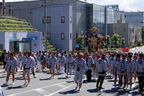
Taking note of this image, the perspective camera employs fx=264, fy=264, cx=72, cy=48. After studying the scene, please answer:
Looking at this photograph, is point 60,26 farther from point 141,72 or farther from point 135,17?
point 135,17

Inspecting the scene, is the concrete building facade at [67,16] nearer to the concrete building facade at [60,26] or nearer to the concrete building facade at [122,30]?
the concrete building facade at [60,26]

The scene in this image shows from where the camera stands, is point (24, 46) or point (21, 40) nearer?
point (24, 46)

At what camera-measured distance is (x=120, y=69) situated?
48.4 feet

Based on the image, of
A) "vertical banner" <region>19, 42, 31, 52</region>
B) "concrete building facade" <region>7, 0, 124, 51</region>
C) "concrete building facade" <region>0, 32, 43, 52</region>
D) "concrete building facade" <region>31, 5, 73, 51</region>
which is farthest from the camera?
"concrete building facade" <region>7, 0, 124, 51</region>

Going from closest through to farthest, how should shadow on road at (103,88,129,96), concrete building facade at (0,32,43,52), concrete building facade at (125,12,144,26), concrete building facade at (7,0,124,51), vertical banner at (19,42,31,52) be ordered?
shadow on road at (103,88,129,96) < concrete building facade at (0,32,43,52) < vertical banner at (19,42,31,52) < concrete building facade at (7,0,124,51) < concrete building facade at (125,12,144,26)

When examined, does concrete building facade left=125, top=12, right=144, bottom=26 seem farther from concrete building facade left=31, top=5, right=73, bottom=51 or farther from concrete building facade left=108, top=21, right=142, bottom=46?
concrete building facade left=31, top=5, right=73, bottom=51

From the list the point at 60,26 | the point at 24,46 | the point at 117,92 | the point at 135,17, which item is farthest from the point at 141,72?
the point at 135,17

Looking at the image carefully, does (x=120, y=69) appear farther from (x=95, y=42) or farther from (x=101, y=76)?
(x=95, y=42)

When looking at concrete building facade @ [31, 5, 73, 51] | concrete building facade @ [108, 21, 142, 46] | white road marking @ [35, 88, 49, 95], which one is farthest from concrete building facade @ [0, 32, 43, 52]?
concrete building facade @ [108, 21, 142, 46]

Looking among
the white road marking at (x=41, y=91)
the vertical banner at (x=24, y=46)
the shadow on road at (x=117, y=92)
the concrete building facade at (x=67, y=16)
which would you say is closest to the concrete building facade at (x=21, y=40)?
the vertical banner at (x=24, y=46)

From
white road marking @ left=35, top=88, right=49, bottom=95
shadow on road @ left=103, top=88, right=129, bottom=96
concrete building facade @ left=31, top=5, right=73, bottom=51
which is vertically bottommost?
shadow on road @ left=103, top=88, right=129, bottom=96

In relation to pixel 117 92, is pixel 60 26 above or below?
above

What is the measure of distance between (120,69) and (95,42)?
22087 mm

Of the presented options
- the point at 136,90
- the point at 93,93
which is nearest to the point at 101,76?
the point at 93,93
